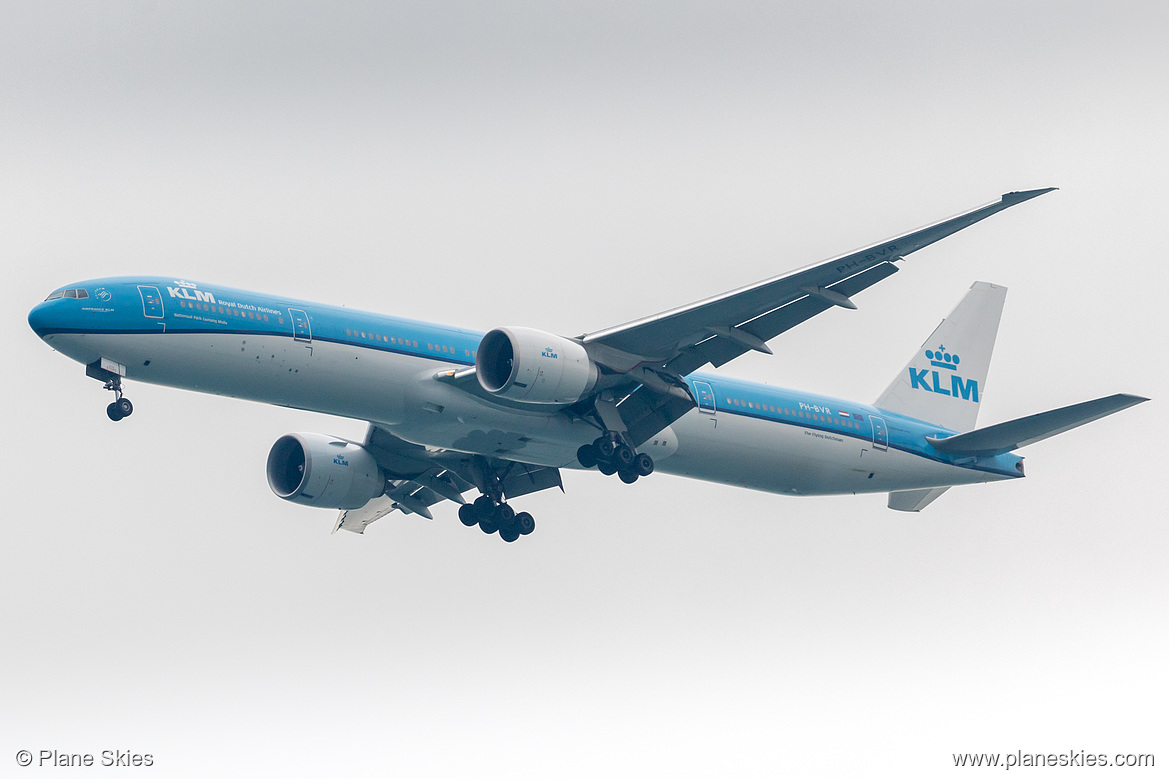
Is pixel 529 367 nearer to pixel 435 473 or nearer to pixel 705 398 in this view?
pixel 705 398

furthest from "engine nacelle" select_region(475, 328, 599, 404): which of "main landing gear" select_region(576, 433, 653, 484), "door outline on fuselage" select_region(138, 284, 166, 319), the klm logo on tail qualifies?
the klm logo on tail

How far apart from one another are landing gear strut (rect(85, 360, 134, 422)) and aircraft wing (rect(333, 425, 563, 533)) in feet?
30.8

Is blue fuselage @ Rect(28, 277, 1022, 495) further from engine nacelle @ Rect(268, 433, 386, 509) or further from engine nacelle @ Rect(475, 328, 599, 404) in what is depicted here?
engine nacelle @ Rect(268, 433, 386, 509)

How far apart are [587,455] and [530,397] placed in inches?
142

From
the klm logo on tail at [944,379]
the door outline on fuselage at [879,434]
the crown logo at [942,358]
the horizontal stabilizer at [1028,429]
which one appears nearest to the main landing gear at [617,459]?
the door outline on fuselage at [879,434]

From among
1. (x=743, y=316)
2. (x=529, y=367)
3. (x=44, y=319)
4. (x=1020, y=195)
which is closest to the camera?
(x=1020, y=195)

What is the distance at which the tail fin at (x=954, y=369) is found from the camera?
41531mm

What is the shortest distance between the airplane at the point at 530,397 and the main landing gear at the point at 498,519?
53 mm

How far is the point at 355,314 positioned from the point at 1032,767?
864 inches

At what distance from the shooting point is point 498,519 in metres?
38.6

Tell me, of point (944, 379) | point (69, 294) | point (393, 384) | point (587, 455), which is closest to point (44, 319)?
point (69, 294)

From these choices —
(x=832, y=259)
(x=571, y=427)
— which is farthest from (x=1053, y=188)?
(x=571, y=427)

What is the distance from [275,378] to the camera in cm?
3044

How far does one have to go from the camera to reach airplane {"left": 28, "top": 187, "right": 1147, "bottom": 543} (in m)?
29.8
